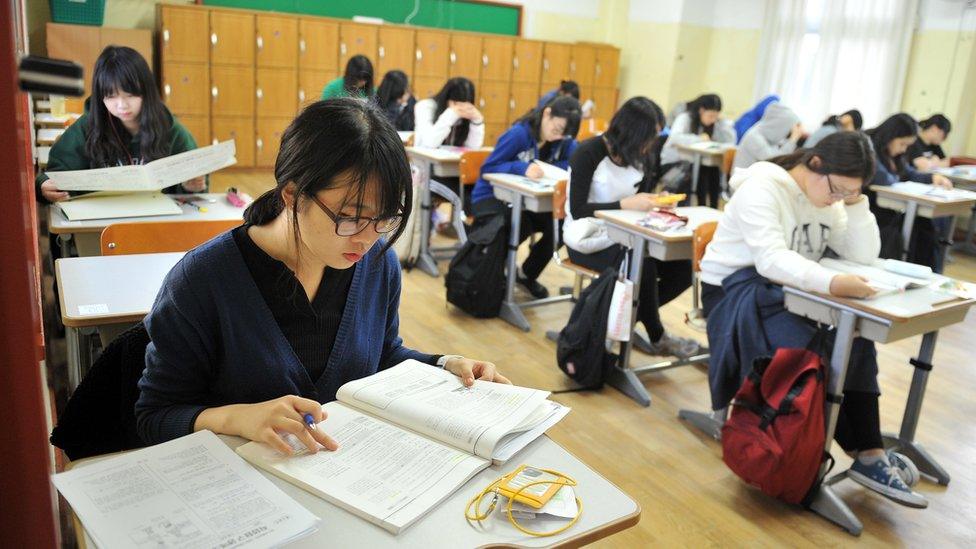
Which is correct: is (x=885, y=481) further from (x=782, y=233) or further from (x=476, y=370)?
(x=476, y=370)

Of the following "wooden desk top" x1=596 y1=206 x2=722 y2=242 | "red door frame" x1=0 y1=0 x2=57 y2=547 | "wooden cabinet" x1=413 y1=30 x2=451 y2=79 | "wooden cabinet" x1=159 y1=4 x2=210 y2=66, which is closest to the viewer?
"red door frame" x1=0 y1=0 x2=57 y2=547

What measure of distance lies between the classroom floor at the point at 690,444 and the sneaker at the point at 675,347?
90 mm

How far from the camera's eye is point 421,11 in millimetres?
8898

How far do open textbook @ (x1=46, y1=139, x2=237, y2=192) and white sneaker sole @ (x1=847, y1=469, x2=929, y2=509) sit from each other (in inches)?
97.4

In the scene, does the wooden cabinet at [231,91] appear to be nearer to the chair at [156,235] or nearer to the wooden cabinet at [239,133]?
the wooden cabinet at [239,133]

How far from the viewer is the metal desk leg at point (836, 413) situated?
2338 millimetres

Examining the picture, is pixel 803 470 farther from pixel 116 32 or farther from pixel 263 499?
pixel 116 32

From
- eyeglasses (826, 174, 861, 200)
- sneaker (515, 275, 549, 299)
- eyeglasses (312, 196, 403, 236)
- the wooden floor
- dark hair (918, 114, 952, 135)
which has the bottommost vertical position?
the wooden floor

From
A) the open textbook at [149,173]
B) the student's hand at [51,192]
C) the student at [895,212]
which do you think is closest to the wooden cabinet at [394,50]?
the student at [895,212]

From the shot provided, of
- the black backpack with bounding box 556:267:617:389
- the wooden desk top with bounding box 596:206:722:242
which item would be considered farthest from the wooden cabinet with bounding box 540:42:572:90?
the black backpack with bounding box 556:267:617:389

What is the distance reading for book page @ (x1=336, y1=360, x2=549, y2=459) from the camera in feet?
3.81

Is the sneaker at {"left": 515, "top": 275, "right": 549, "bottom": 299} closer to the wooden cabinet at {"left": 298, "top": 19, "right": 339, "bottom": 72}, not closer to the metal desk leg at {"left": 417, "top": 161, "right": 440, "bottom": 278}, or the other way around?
the metal desk leg at {"left": 417, "top": 161, "right": 440, "bottom": 278}

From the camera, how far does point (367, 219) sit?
1208mm

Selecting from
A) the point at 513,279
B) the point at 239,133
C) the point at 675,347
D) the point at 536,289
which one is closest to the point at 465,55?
the point at 239,133
